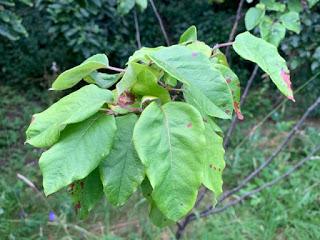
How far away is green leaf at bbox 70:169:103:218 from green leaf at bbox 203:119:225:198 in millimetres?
158

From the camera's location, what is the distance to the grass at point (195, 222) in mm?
2510

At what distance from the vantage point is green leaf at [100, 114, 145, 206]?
0.59 metres

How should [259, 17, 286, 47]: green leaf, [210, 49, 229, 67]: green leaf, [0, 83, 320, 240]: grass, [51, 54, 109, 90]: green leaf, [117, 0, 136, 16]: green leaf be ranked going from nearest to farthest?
[51, 54, 109, 90]: green leaf → [210, 49, 229, 67]: green leaf → [259, 17, 286, 47]: green leaf → [117, 0, 136, 16]: green leaf → [0, 83, 320, 240]: grass

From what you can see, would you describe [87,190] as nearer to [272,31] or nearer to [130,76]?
[130,76]

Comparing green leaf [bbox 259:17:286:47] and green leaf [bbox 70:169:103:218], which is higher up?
green leaf [bbox 70:169:103:218]

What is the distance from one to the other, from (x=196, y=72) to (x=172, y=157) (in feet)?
0.37

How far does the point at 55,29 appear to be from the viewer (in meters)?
3.94

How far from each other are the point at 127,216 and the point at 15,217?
2.11ft

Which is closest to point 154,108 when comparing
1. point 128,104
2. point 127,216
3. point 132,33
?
point 128,104

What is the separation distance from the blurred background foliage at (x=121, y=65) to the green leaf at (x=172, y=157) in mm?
862

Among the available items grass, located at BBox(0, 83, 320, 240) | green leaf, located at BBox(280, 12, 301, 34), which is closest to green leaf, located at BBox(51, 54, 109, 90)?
green leaf, located at BBox(280, 12, 301, 34)

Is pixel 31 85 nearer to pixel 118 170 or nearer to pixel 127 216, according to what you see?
pixel 127 216

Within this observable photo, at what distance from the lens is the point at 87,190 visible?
65 centimetres

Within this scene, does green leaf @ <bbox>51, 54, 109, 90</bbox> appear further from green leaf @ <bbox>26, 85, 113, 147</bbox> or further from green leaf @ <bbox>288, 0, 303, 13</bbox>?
green leaf @ <bbox>288, 0, 303, 13</bbox>
